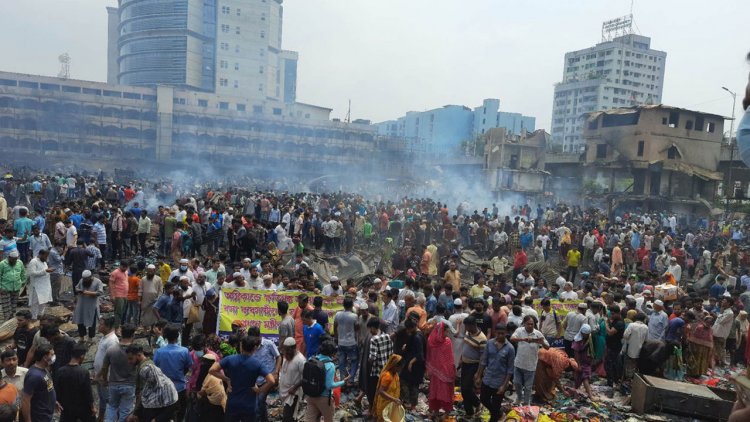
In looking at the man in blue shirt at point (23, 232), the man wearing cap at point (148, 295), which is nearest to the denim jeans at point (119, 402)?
the man wearing cap at point (148, 295)

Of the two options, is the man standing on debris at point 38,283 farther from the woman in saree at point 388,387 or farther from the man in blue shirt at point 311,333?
the woman in saree at point 388,387

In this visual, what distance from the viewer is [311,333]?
26.3ft

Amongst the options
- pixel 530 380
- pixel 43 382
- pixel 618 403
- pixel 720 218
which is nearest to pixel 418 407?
pixel 530 380

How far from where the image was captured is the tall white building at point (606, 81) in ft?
347

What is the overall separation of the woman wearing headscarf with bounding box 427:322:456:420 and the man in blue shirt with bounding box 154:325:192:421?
335cm

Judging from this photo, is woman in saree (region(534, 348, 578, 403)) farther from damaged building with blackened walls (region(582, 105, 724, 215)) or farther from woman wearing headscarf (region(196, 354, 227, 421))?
damaged building with blackened walls (region(582, 105, 724, 215))

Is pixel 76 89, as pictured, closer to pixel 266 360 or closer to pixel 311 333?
pixel 311 333

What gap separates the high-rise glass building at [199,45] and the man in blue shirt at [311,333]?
275ft

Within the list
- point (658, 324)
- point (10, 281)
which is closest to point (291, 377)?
point (10, 281)

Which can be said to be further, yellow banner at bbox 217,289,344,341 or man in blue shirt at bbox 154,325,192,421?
yellow banner at bbox 217,289,344,341

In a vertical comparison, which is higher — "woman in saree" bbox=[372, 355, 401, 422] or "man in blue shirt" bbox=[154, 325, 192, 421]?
"man in blue shirt" bbox=[154, 325, 192, 421]

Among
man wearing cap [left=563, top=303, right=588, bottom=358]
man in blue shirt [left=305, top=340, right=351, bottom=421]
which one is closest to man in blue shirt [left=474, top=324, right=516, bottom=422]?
man in blue shirt [left=305, top=340, right=351, bottom=421]

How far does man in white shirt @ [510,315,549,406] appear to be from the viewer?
7.71m

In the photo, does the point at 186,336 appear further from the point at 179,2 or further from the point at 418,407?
the point at 179,2
